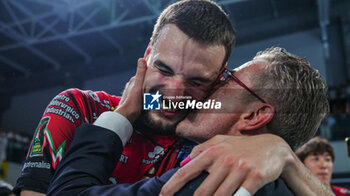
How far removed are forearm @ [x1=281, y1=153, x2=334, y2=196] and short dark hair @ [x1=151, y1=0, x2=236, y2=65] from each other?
306 millimetres

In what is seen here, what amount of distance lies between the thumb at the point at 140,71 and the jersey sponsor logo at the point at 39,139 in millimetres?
212

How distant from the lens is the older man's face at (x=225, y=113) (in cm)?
73

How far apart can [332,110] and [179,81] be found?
3.69m

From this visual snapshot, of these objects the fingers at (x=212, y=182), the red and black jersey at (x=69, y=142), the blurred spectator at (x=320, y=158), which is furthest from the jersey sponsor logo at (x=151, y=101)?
the blurred spectator at (x=320, y=158)

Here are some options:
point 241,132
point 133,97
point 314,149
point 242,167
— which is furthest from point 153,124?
point 314,149

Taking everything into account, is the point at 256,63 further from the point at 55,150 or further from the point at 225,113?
the point at 55,150

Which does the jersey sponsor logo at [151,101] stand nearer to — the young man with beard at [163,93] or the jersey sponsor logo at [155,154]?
the young man with beard at [163,93]

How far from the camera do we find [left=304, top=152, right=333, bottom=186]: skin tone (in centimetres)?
195

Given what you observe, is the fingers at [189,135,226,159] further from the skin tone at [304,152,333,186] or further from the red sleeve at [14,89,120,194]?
the skin tone at [304,152,333,186]

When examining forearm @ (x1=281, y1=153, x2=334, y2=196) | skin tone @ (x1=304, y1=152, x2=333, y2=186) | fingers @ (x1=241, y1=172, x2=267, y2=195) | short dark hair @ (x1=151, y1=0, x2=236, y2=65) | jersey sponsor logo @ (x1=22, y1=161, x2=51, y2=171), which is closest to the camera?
fingers @ (x1=241, y1=172, x2=267, y2=195)

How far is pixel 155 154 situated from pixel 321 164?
1.44 metres

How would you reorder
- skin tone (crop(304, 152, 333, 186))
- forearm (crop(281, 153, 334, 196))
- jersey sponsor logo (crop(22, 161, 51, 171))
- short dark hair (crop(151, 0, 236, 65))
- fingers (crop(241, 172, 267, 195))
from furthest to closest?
skin tone (crop(304, 152, 333, 186))
short dark hair (crop(151, 0, 236, 65))
jersey sponsor logo (crop(22, 161, 51, 171))
forearm (crop(281, 153, 334, 196))
fingers (crop(241, 172, 267, 195))

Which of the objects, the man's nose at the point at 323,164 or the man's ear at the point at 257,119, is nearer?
the man's ear at the point at 257,119

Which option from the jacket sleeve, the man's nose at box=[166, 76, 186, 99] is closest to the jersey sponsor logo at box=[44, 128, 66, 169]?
the jacket sleeve
